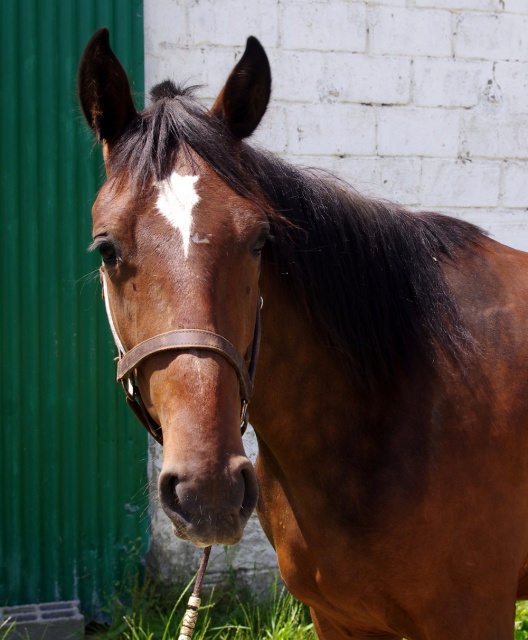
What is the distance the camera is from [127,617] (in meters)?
3.68

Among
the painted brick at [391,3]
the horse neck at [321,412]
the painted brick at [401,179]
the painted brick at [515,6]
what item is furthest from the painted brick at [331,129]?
the horse neck at [321,412]

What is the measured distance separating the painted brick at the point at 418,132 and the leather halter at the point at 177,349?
8.29ft

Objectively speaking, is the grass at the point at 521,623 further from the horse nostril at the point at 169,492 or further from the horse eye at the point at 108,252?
the horse eye at the point at 108,252

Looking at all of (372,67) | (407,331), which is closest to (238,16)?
(372,67)

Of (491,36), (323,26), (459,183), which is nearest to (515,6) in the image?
(491,36)

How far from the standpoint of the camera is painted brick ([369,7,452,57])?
416cm

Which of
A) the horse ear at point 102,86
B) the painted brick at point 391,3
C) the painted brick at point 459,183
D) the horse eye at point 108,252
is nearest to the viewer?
the horse eye at point 108,252

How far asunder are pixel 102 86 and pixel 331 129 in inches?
89.6

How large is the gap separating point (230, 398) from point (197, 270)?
0.95 feet

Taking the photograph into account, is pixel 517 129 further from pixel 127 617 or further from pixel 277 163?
pixel 127 617

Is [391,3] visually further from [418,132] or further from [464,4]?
[418,132]

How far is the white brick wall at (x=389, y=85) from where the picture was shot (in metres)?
3.92

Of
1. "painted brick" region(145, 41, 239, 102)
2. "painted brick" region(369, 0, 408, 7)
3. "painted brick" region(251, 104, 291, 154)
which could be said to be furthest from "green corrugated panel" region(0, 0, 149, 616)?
"painted brick" region(369, 0, 408, 7)

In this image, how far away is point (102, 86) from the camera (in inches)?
79.5
